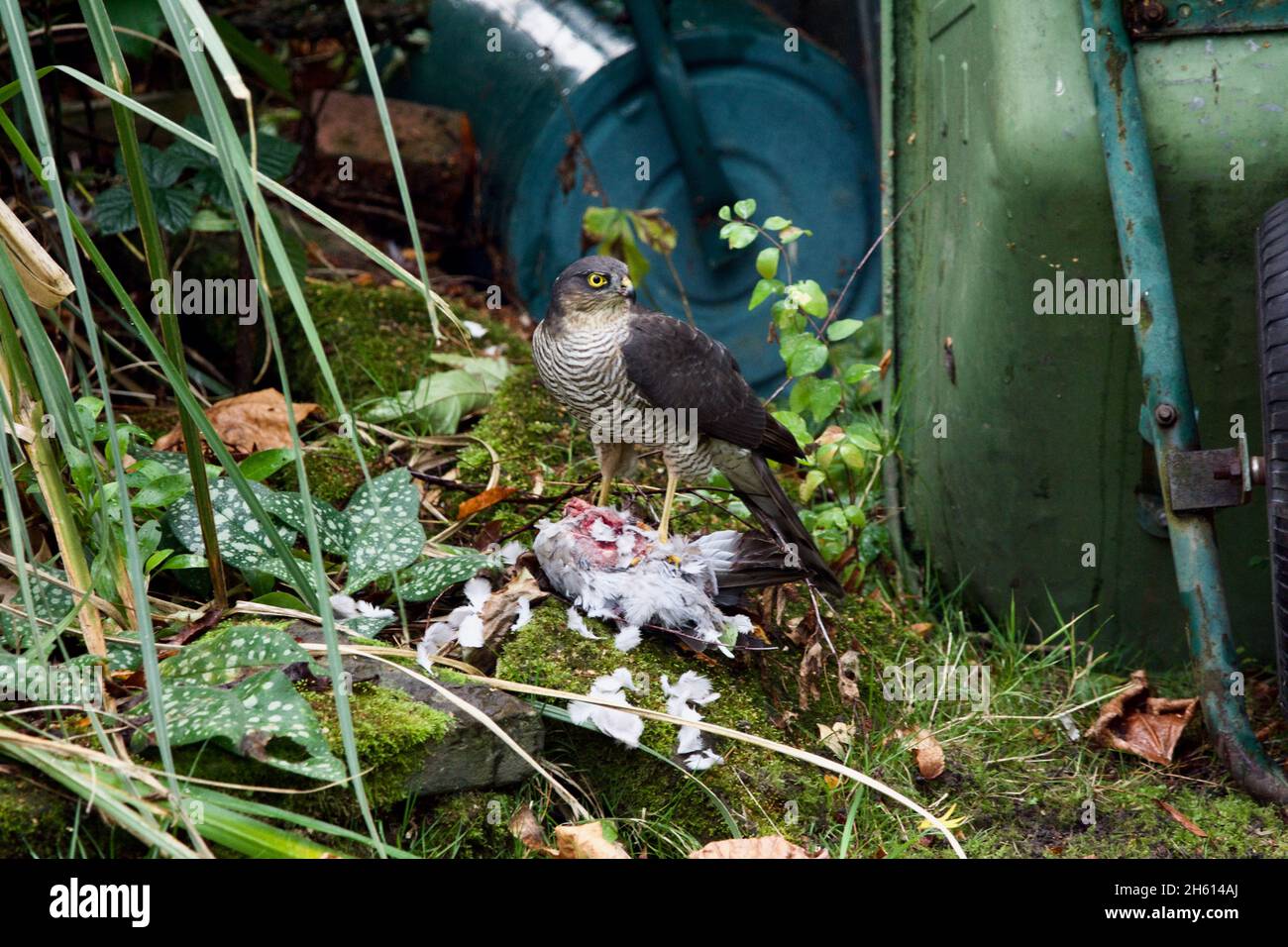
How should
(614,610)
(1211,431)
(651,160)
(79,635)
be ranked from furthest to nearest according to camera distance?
(651,160), (1211,431), (614,610), (79,635)

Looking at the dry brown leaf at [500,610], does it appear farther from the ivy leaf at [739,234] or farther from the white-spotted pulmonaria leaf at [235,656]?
the ivy leaf at [739,234]

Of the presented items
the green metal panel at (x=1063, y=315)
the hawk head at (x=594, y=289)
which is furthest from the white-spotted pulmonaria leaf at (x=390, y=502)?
the green metal panel at (x=1063, y=315)

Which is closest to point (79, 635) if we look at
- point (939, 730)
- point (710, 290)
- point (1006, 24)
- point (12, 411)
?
point (12, 411)

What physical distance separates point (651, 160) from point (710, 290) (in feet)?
1.55

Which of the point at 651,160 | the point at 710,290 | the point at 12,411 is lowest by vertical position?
the point at 12,411

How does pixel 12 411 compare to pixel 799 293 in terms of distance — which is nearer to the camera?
pixel 12 411

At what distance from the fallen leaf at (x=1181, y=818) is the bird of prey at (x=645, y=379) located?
76cm

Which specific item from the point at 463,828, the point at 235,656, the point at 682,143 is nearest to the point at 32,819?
the point at 235,656

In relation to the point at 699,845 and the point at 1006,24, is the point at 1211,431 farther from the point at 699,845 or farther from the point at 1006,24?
the point at 699,845

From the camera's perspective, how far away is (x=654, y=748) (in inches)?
84.6

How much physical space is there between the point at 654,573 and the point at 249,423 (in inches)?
47.4
